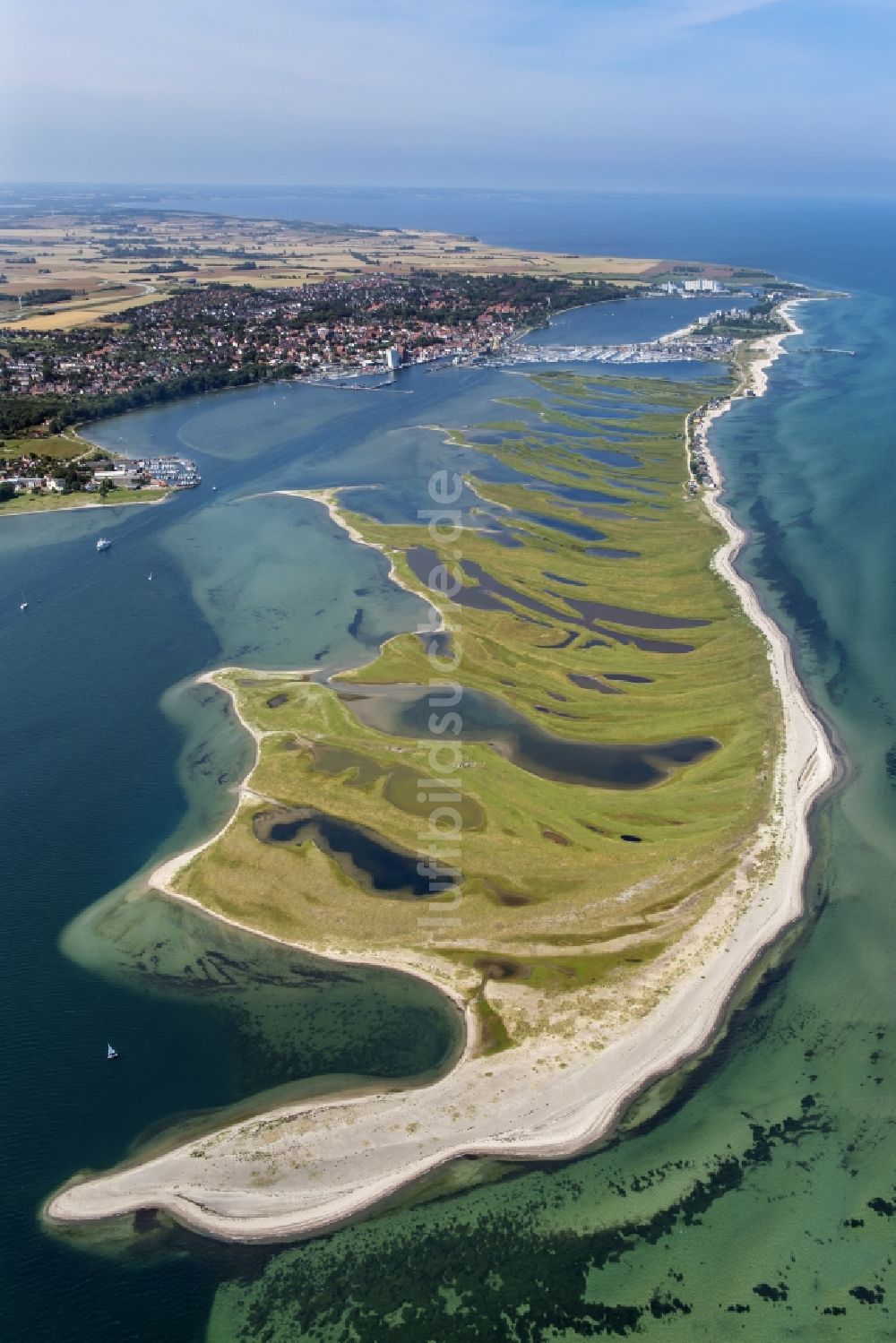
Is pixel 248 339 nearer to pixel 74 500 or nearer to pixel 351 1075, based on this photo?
pixel 74 500

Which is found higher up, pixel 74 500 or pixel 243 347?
pixel 243 347

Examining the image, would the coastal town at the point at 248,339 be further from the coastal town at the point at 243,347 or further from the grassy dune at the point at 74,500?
the grassy dune at the point at 74,500

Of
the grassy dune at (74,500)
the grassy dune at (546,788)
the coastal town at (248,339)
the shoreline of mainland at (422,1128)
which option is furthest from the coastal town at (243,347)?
the shoreline of mainland at (422,1128)

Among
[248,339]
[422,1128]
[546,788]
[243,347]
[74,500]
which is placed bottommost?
[422,1128]

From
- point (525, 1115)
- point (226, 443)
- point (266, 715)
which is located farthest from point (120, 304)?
point (525, 1115)

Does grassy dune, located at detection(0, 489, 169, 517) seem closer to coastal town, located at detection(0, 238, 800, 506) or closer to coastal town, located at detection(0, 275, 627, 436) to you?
coastal town, located at detection(0, 238, 800, 506)

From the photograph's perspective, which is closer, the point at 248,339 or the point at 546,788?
the point at 546,788

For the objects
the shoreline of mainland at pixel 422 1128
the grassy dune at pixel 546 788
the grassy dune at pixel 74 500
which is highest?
the grassy dune at pixel 74 500

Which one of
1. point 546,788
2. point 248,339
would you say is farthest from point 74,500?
point 248,339
